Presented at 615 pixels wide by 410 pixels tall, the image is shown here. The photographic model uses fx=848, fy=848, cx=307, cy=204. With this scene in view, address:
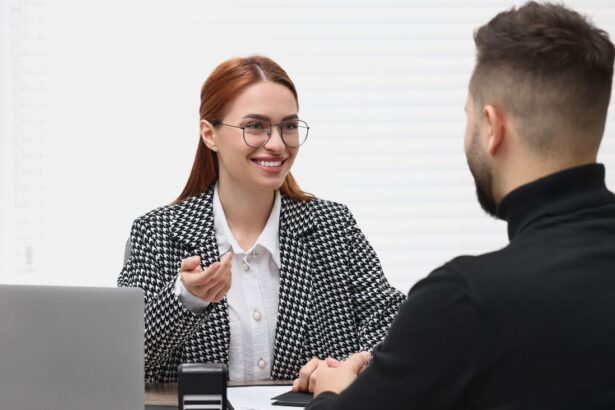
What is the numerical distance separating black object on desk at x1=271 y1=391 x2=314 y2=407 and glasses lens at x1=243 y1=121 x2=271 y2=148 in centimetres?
71

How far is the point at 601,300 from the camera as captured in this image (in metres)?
1.07

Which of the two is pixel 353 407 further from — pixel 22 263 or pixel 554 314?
pixel 22 263

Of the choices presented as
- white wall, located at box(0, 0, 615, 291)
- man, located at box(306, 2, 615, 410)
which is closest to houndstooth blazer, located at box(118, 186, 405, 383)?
man, located at box(306, 2, 615, 410)

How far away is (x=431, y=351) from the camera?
3.60 feet

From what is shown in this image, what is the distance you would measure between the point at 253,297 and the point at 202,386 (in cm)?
91

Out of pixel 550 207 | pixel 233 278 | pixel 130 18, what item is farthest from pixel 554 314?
pixel 130 18

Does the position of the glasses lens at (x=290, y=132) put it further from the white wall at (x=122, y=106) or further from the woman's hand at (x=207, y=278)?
the white wall at (x=122, y=106)

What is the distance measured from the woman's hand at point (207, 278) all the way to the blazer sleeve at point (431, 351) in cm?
76

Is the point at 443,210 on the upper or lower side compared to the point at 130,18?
lower

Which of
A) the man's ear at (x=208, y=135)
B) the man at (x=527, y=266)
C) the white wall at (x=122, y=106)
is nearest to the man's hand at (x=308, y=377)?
the man at (x=527, y=266)

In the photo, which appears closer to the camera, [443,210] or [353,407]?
[353,407]

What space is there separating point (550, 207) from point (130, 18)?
2551mm

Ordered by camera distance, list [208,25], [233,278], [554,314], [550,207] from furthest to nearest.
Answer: [208,25], [233,278], [550,207], [554,314]

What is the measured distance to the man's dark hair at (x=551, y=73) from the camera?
121 centimetres
